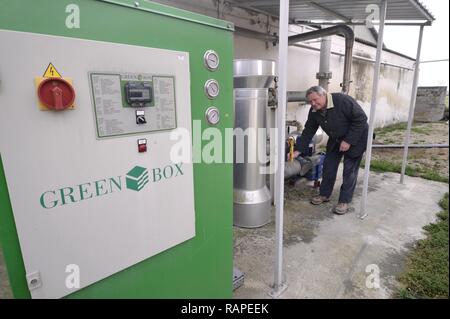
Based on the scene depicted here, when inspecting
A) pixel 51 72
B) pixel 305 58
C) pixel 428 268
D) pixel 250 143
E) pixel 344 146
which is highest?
pixel 305 58

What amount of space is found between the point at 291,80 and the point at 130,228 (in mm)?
4138

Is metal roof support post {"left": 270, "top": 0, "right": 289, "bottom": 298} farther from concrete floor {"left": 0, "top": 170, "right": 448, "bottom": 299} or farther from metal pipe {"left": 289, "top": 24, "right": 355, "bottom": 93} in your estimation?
metal pipe {"left": 289, "top": 24, "right": 355, "bottom": 93}

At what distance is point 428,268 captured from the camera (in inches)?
83.8

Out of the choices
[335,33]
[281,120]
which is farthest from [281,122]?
[335,33]

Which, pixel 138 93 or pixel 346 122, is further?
pixel 346 122

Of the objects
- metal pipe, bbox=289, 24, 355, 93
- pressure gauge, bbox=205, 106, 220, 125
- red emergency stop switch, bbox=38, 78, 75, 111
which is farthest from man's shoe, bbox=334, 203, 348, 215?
red emergency stop switch, bbox=38, 78, 75, 111

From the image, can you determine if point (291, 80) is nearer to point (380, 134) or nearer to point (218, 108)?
point (218, 108)

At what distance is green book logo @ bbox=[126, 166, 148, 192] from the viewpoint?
99 centimetres

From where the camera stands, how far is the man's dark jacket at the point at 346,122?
2803 millimetres

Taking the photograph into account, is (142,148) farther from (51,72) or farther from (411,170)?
(411,170)

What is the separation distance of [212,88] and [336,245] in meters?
2.00

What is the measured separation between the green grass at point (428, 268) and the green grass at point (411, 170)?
6.09 feet

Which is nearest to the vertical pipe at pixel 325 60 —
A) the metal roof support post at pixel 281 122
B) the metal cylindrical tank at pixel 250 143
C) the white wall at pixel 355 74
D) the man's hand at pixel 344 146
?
the white wall at pixel 355 74

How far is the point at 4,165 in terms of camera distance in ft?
2.40
